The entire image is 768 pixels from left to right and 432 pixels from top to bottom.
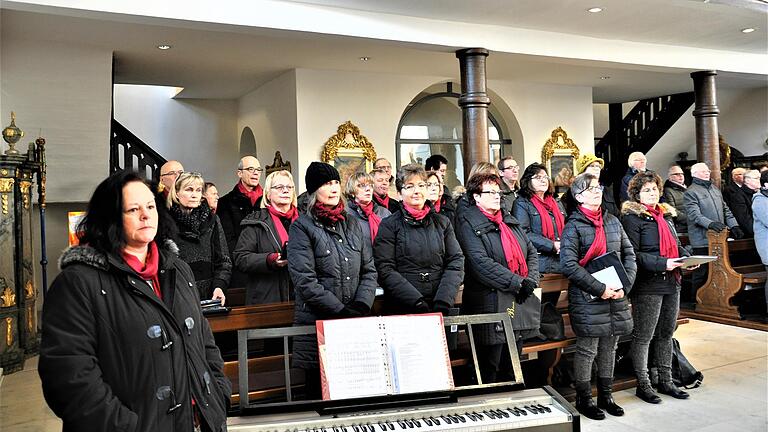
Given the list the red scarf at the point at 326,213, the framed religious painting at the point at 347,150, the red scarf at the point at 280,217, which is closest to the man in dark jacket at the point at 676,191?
the framed religious painting at the point at 347,150

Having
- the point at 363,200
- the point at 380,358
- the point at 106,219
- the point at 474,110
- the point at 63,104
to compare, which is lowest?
the point at 380,358

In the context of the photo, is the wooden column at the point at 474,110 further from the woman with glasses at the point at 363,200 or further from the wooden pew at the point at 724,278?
the wooden pew at the point at 724,278

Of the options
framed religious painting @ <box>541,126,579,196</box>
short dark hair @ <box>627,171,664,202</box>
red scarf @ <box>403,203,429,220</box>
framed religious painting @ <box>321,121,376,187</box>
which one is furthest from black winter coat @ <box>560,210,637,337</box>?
framed religious painting @ <box>541,126,579,196</box>

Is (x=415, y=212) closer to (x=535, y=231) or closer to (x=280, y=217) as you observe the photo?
(x=280, y=217)

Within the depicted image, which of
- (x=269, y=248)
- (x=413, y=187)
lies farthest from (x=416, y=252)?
(x=269, y=248)

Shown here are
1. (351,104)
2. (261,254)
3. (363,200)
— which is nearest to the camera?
(261,254)

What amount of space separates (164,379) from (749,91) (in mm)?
12980

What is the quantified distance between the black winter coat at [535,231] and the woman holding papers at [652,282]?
22.4 inches

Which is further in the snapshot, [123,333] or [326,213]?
[326,213]

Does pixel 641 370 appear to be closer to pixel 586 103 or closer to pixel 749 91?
pixel 586 103

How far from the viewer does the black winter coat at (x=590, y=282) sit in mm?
3834

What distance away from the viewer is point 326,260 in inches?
120

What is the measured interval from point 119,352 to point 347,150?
7.31 meters

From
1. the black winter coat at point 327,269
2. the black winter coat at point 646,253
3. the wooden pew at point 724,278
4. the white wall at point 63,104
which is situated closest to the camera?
the black winter coat at point 327,269
